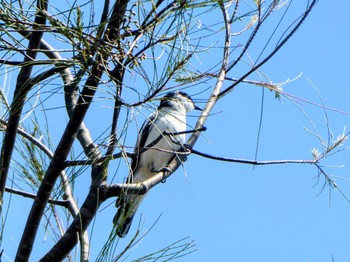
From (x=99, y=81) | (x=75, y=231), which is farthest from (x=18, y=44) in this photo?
(x=75, y=231)

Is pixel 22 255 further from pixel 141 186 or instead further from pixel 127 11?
pixel 127 11

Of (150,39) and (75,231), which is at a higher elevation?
(150,39)

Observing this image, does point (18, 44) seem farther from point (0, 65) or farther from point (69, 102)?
point (69, 102)

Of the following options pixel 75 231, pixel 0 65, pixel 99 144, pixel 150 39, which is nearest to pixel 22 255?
pixel 75 231

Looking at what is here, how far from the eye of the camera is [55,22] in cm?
152

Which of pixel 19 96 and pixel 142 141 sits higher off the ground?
pixel 142 141

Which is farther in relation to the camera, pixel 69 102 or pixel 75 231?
pixel 69 102

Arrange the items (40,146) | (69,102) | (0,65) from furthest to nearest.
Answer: (40,146)
(69,102)
(0,65)

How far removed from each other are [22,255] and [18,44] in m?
0.40

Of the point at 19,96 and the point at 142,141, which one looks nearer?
the point at 19,96

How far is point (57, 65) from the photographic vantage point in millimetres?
1569

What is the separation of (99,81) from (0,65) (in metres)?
0.21

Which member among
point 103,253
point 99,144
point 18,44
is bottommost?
point 103,253

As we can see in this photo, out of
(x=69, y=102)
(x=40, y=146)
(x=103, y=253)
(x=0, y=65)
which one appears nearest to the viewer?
(x=103, y=253)
